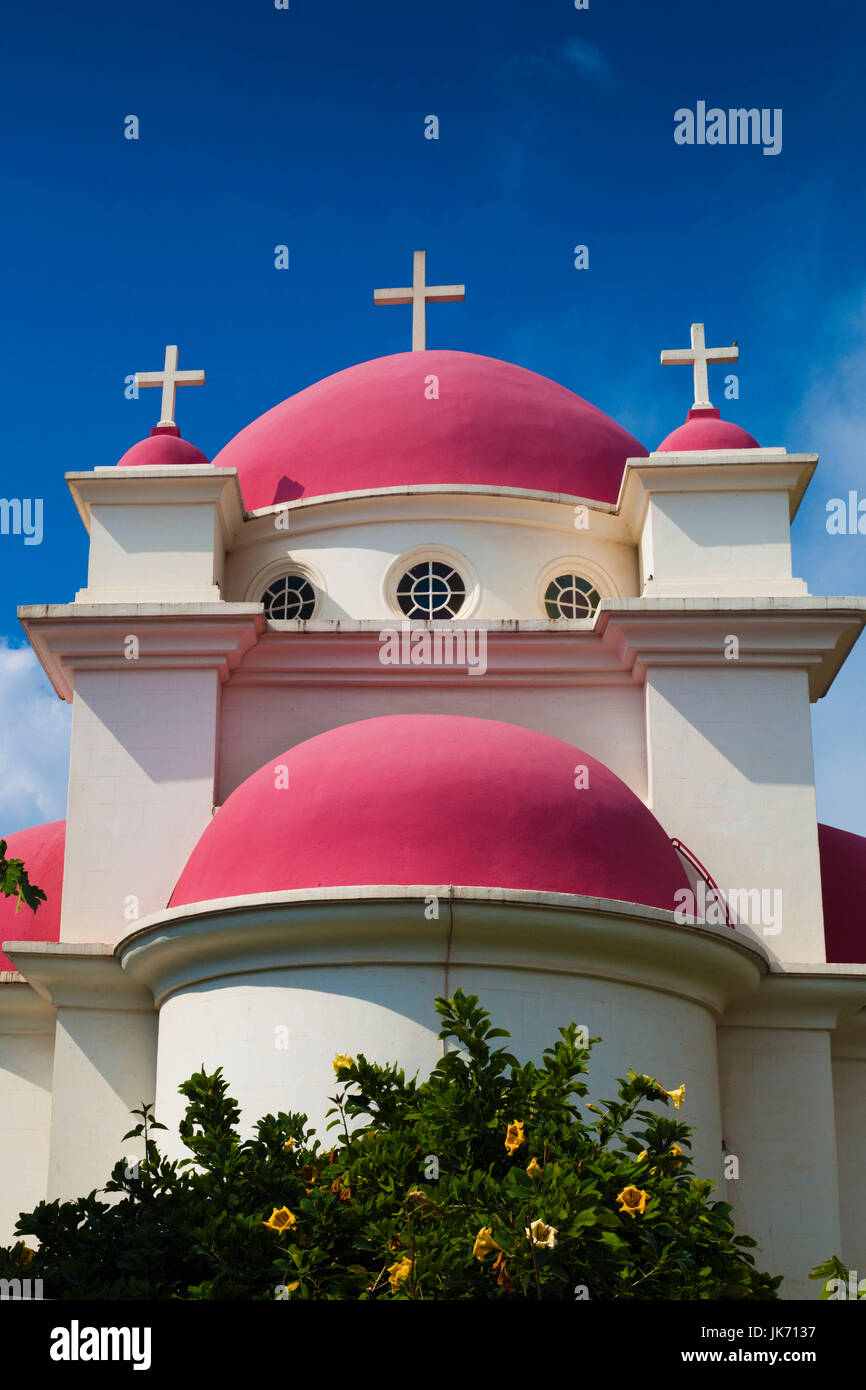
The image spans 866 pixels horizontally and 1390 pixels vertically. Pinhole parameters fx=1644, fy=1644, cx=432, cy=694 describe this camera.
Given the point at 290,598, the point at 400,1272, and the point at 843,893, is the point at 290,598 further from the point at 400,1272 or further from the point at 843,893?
the point at 400,1272

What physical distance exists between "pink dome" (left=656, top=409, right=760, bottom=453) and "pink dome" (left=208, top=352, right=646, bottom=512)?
1127mm

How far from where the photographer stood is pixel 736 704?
14.7m

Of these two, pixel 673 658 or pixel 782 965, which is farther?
pixel 673 658

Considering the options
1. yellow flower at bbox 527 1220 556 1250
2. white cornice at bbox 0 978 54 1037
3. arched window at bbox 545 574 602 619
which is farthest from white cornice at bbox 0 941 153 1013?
yellow flower at bbox 527 1220 556 1250

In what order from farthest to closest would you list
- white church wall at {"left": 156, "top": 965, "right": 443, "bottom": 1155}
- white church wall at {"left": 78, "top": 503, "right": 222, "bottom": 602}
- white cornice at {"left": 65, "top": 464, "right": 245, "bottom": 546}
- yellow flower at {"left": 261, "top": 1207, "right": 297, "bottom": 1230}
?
1. white cornice at {"left": 65, "top": 464, "right": 245, "bottom": 546}
2. white church wall at {"left": 78, "top": 503, "right": 222, "bottom": 602}
3. white church wall at {"left": 156, "top": 965, "right": 443, "bottom": 1155}
4. yellow flower at {"left": 261, "top": 1207, "right": 297, "bottom": 1230}

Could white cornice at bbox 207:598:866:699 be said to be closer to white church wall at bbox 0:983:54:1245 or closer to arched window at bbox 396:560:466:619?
arched window at bbox 396:560:466:619

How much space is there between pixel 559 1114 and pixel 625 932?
112 inches

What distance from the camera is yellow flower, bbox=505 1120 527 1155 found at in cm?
835

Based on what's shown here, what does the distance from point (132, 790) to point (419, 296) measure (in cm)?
764

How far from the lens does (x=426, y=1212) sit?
814cm

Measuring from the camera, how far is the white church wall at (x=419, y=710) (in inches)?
588
